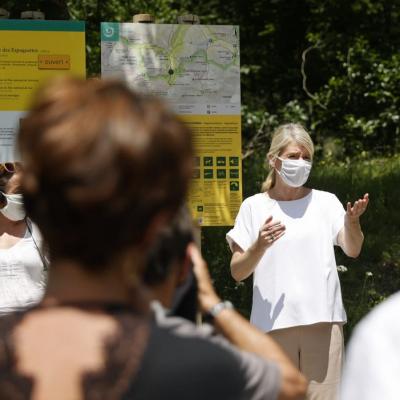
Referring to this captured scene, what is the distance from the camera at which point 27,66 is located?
20.4 ft

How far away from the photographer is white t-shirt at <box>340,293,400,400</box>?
157 centimetres

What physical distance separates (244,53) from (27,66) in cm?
950

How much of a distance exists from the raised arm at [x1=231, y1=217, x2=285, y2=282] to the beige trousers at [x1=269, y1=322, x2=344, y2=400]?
39cm

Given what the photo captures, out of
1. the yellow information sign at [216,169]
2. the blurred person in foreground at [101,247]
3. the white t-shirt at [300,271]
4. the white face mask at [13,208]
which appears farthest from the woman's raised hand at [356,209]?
the blurred person in foreground at [101,247]

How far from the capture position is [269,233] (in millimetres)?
4676

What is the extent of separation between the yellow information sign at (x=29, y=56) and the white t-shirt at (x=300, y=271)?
6.99 feet

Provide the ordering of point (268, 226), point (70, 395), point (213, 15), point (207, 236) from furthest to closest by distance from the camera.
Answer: point (213, 15) < point (207, 236) < point (268, 226) < point (70, 395)

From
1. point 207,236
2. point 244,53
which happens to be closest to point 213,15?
point 244,53

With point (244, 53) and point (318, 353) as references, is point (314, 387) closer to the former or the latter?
point (318, 353)

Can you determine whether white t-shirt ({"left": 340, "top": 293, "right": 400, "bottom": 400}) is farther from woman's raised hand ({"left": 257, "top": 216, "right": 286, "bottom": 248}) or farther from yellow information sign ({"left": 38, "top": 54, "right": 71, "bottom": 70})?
yellow information sign ({"left": 38, "top": 54, "right": 71, "bottom": 70})

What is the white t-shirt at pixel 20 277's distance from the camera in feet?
15.6

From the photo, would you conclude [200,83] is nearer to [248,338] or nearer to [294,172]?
[294,172]

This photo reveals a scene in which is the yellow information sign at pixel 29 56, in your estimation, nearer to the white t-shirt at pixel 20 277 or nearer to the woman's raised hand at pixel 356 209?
the white t-shirt at pixel 20 277

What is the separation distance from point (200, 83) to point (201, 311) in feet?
14.1
